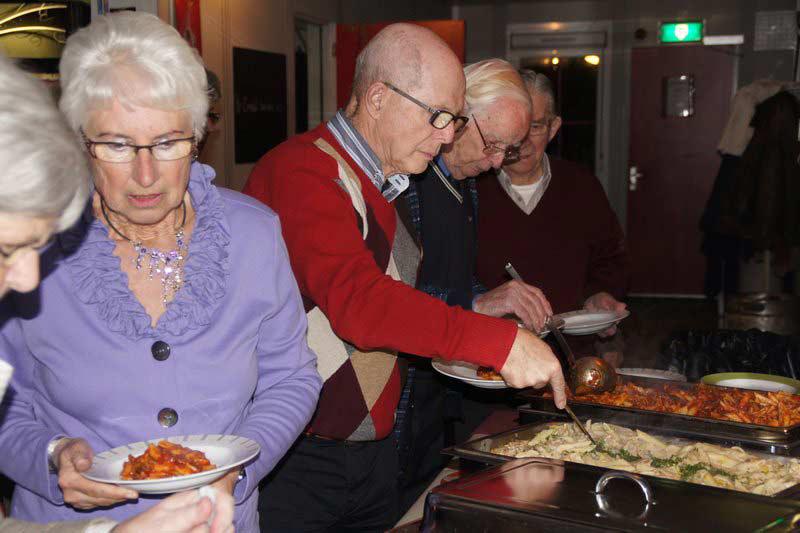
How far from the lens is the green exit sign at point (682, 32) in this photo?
820 cm

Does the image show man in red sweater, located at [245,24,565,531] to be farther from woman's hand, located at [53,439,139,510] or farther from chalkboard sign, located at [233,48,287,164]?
chalkboard sign, located at [233,48,287,164]

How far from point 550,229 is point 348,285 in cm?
138

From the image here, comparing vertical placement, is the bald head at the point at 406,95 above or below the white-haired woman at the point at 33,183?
above

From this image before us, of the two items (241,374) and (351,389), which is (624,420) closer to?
(351,389)

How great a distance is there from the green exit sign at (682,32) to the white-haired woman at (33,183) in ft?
26.5

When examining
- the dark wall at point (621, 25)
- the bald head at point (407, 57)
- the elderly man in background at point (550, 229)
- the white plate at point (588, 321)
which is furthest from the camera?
the dark wall at point (621, 25)

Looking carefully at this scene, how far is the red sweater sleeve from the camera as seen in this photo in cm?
154

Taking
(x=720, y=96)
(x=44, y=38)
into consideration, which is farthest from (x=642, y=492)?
(x=720, y=96)

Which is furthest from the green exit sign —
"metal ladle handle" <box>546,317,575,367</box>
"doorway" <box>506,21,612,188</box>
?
"metal ladle handle" <box>546,317,575,367</box>

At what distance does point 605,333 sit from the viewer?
2646 mm

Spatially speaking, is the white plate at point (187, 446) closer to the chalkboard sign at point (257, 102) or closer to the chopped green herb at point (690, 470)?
the chopped green herb at point (690, 470)

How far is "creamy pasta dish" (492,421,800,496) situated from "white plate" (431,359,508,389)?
5.5 inches

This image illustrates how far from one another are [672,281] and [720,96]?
1.80 metres

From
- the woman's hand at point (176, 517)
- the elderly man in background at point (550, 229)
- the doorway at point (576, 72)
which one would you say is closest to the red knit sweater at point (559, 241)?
the elderly man in background at point (550, 229)
